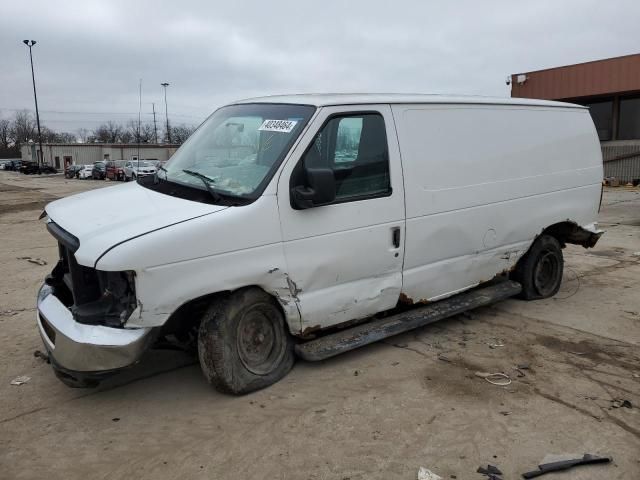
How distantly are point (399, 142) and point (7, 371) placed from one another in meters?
3.64

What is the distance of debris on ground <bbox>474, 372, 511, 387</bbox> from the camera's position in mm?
4088

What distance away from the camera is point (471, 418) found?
3.59 metres

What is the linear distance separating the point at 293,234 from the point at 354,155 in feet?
2.76

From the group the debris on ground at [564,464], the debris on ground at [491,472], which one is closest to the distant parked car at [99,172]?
the debris on ground at [491,472]

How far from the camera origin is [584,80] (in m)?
23.3

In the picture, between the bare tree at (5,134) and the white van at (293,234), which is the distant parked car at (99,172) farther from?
the bare tree at (5,134)

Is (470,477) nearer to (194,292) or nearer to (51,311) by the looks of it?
(194,292)

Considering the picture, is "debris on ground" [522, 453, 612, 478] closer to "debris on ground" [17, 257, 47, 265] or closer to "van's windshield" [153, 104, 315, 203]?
"van's windshield" [153, 104, 315, 203]

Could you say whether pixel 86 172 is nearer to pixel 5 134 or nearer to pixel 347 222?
pixel 347 222

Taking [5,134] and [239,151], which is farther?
[5,134]

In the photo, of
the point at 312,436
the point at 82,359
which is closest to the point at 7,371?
the point at 82,359

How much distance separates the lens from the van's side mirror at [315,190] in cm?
372

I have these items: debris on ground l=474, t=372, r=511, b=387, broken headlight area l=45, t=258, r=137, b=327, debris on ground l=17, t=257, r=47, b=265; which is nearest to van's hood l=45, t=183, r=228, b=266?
broken headlight area l=45, t=258, r=137, b=327

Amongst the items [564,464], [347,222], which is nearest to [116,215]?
[347,222]
